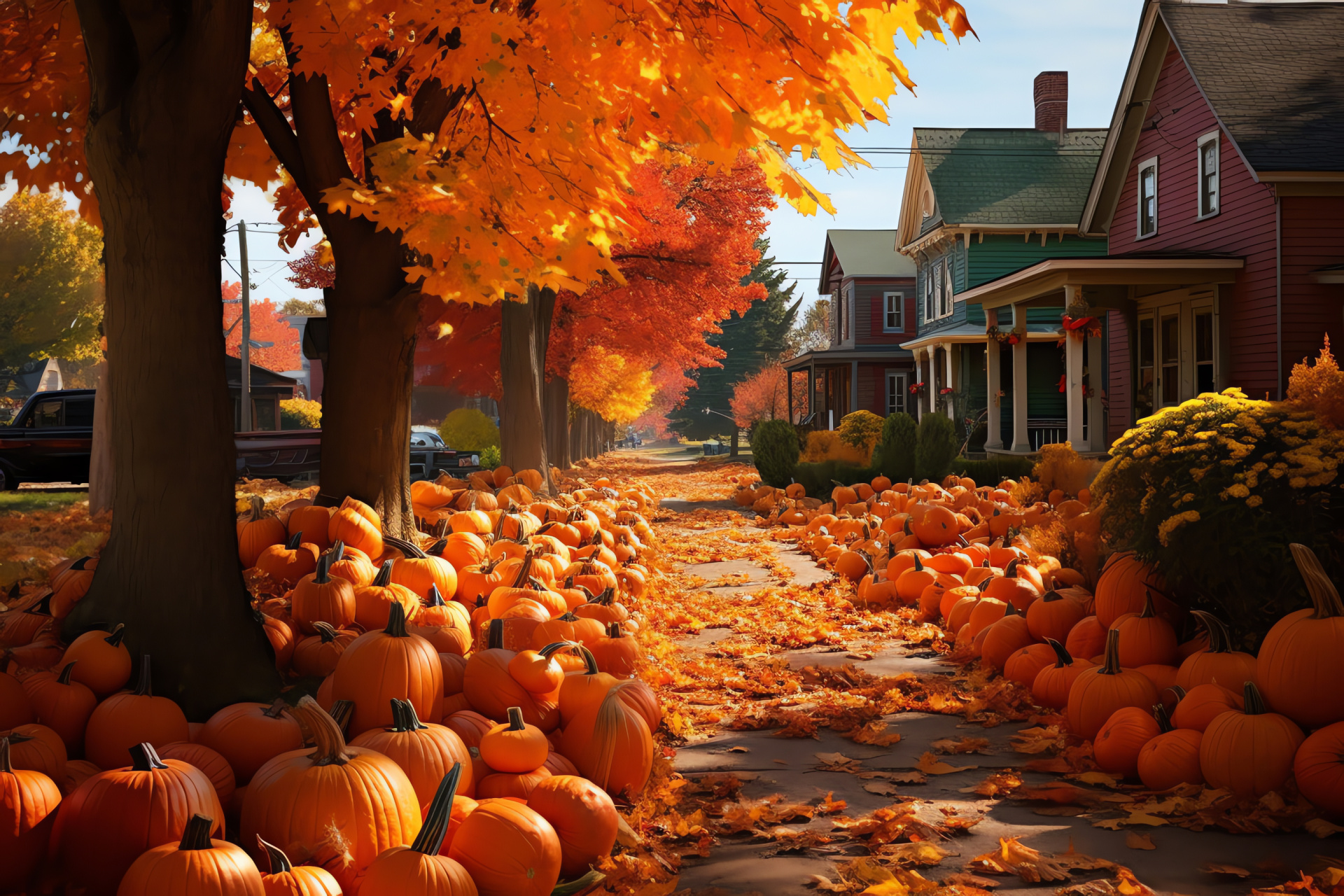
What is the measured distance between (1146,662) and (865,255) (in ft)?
113

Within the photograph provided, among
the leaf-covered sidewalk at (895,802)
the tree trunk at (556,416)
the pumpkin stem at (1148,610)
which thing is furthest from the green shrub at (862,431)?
the pumpkin stem at (1148,610)

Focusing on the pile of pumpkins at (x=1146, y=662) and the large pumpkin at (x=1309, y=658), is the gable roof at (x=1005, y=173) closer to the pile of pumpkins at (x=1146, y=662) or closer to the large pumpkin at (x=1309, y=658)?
Result: the pile of pumpkins at (x=1146, y=662)

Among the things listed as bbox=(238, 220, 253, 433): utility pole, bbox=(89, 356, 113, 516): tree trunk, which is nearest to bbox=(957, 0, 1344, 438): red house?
bbox=(89, 356, 113, 516): tree trunk

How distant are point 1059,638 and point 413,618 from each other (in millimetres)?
3745

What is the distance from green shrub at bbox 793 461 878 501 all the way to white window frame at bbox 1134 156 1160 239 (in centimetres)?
769

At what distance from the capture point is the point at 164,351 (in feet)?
13.0

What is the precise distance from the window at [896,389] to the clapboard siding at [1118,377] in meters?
15.5

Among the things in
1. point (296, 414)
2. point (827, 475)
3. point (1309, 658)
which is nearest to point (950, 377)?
point (827, 475)

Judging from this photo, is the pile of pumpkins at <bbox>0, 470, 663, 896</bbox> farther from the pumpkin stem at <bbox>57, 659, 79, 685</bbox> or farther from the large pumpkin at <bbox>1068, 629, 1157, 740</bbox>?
the large pumpkin at <bbox>1068, 629, 1157, 740</bbox>

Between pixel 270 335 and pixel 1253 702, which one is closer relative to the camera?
pixel 1253 702

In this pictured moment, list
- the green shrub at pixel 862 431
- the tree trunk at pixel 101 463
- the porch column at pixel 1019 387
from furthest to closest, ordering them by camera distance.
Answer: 1. the green shrub at pixel 862 431
2. the porch column at pixel 1019 387
3. the tree trunk at pixel 101 463

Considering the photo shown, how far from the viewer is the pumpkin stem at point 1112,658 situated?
4469mm

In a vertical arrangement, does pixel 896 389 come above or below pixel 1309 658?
above

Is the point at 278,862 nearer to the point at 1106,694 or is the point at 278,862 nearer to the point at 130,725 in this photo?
the point at 130,725
